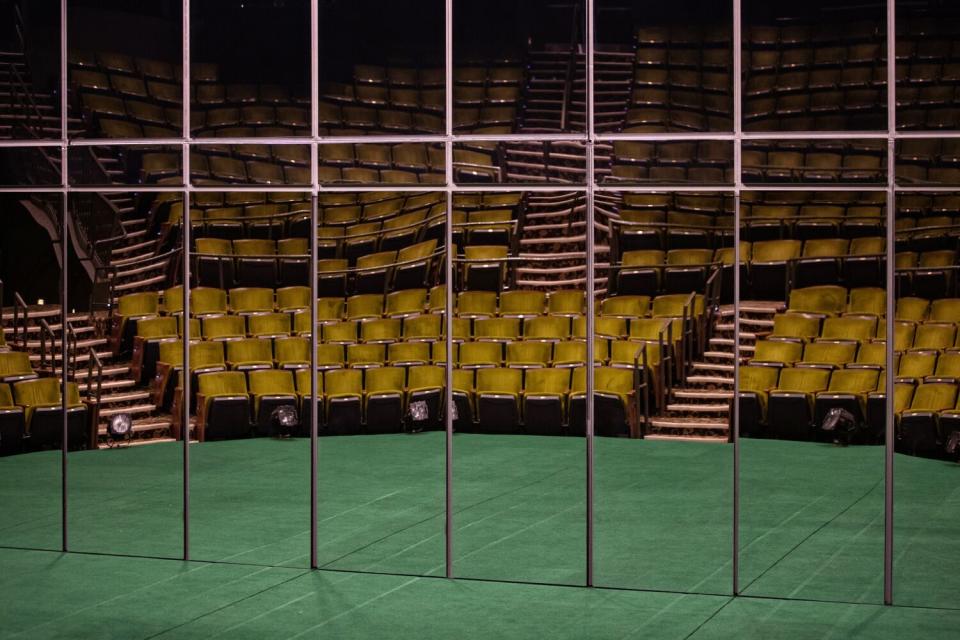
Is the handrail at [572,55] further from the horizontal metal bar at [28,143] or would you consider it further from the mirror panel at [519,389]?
the horizontal metal bar at [28,143]

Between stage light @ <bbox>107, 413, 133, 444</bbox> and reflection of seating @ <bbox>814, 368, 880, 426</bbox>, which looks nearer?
reflection of seating @ <bbox>814, 368, 880, 426</bbox>

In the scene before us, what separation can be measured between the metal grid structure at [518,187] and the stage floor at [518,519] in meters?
0.16

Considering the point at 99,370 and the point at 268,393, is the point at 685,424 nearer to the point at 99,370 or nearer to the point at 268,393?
the point at 268,393

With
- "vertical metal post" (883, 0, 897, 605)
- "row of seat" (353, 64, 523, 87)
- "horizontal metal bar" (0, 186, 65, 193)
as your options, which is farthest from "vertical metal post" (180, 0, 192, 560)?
"vertical metal post" (883, 0, 897, 605)

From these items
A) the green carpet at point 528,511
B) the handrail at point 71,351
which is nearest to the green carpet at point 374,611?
the green carpet at point 528,511

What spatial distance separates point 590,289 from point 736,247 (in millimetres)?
911

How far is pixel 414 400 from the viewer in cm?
868

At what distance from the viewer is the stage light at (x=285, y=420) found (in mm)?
8852

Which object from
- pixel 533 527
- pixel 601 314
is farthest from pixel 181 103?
pixel 533 527

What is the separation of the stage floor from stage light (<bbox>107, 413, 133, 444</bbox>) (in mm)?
147

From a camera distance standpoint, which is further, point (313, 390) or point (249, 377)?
point (249, 377)

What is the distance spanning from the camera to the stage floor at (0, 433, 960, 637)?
7.70 m

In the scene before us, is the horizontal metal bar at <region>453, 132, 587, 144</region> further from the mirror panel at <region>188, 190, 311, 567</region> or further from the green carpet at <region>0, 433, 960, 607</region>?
the green carpet at <region>0, 433, 960, 607</region>

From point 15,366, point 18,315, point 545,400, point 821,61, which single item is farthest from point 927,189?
point 15,366
